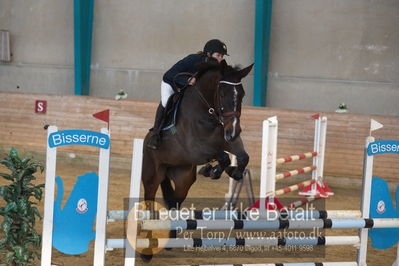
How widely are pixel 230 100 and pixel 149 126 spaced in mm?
5258

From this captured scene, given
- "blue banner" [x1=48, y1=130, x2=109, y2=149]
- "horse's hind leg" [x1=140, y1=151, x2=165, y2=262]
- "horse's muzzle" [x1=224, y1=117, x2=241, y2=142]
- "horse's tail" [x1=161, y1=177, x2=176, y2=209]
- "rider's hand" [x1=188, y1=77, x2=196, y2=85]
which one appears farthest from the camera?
"horse's tail" [x1=161, y1=177, x2=176, y2=209]

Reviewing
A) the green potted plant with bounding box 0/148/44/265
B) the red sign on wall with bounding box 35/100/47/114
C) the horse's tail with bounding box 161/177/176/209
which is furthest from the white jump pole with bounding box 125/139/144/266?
the red sign on wall with bounding box 35/100/47/114

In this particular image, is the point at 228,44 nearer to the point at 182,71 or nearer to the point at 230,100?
the point at 182,71

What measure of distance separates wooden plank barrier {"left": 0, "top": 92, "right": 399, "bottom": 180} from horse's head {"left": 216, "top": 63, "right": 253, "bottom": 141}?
4.52 m

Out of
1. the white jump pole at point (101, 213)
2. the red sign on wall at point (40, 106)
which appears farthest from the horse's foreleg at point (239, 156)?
the red sign on wall at point (40, 106)

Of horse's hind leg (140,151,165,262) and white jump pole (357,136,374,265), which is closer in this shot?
white jump pole (357,136,374,265)

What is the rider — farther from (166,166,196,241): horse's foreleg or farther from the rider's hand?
(166,166,196,241): horse's foreleg

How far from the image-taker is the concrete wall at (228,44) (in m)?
9.23

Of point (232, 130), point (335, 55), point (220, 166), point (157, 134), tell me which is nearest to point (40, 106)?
point (335, 55)

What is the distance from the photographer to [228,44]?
996 cm

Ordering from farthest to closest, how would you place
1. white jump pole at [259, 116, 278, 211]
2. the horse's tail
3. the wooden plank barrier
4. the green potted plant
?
1. the wooden plank barrier
2. white jump pole at [259, 116, 278, 211]
3. the horse's tail
4. the green potted plant

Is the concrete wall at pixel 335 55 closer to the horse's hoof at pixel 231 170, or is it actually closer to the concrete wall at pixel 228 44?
the concrete wall at pixel 228 44

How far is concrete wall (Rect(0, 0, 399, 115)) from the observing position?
923 centimetres

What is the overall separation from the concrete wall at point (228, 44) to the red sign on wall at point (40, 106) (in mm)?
1195
